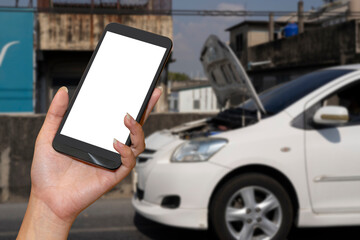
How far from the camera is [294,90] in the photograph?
4.99 metres

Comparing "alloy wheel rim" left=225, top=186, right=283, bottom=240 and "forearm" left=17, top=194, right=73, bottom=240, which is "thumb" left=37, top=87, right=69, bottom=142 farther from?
"alloy wheel rim" left=225, top=186, right=283, bottom=240

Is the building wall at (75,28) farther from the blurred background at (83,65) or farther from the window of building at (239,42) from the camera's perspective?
the window of building at (239,42)

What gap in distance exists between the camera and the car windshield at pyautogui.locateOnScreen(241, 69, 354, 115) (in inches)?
187

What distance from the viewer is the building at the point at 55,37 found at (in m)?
15.8

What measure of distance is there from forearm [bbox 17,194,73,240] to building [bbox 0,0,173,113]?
46.9 ft

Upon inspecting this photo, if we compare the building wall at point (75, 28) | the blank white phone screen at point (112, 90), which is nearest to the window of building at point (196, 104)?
the building wall at point (75, 28)

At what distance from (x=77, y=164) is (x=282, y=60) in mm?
24999

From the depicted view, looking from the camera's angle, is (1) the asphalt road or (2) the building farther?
(2) the building

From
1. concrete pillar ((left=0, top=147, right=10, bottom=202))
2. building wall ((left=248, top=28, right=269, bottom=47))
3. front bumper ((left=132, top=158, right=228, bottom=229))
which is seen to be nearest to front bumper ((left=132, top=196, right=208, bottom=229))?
front bumper ((left=132, top=158, right=228, bottom=229))

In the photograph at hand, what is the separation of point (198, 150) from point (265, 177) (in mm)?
651

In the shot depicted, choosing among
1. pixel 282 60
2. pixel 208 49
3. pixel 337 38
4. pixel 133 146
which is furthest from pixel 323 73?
pixel 282 60

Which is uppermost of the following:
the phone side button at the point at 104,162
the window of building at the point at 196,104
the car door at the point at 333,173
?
the phone side button at the point at 104,162

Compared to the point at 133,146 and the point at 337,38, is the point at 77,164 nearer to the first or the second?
the point at 133,146

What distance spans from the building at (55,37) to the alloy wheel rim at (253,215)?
11.7 m
